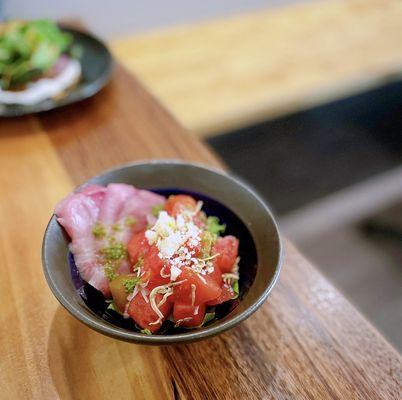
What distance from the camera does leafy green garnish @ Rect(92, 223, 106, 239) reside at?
2.62 feet

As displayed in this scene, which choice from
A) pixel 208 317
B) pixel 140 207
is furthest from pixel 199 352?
pixel 140 207

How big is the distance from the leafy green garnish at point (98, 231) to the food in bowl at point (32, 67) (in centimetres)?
61

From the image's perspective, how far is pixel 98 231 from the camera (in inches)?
31.6

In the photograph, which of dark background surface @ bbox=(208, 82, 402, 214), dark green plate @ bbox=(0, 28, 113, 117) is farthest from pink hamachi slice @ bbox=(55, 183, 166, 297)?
dark background surface @ bbox=(208, 82, 402, 214)

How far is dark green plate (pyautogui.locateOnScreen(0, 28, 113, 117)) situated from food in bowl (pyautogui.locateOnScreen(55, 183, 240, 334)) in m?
0.50

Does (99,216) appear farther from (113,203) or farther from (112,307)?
(112,307)

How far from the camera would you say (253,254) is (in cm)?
79

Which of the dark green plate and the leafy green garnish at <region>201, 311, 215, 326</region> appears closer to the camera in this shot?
the leafy green garnish at <region>201, 311, 215, 326</region>

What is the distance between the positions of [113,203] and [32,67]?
26.3 inches

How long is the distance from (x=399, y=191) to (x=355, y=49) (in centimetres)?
74

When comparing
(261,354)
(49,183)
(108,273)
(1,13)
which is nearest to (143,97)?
(49,183)

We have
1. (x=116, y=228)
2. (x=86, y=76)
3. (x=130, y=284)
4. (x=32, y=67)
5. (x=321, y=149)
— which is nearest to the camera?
(x=130, y=284)

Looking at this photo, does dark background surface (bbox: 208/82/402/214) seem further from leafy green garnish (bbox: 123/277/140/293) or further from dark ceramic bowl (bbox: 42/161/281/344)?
leafy green garnish (bbox: 123/277/140/293)

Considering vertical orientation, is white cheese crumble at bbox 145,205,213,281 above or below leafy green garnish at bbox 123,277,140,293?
above
